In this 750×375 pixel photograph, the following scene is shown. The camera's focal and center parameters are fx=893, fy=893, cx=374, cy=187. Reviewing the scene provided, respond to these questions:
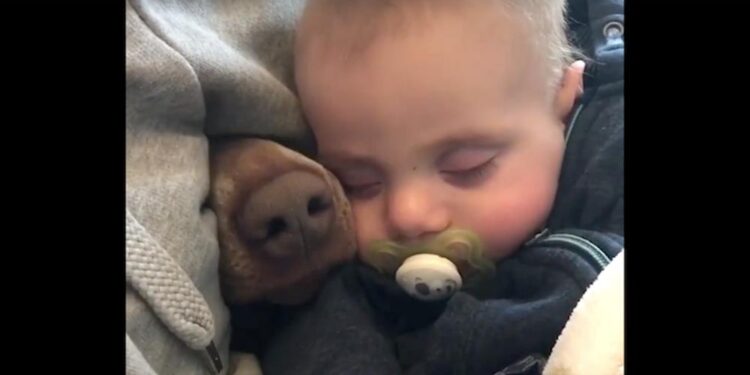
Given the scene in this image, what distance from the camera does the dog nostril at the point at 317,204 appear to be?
0.65 metres

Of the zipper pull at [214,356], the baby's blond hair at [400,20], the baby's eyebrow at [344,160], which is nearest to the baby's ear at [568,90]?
the baby's blond hair at [400,20]

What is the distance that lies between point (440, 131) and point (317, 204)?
0.11m

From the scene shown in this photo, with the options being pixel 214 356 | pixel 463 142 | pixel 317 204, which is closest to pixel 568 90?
pixel 463 142

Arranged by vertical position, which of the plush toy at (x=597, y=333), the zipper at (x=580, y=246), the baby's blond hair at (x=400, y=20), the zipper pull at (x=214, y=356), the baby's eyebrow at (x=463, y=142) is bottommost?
the zipper pull at (x=214, y=356)

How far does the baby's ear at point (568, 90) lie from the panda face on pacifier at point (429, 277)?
0.17 metres

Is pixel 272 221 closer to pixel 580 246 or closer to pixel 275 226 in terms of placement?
pixel 275 226

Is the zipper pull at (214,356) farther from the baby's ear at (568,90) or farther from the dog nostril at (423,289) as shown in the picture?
the baby's ear at (568,90)

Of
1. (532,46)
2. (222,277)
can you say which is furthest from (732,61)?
(222,277)

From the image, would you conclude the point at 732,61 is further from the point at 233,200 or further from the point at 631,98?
the point at 233,200

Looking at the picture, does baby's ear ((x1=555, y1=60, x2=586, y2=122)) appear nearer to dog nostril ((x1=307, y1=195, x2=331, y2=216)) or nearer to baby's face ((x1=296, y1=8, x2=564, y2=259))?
baby's face ((x1=296, y1=8, x2=564, y2=259))

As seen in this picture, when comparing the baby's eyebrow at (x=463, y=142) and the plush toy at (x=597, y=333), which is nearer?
the plush toy at (x=597, y=333)

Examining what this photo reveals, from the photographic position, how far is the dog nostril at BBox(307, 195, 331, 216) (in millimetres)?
646

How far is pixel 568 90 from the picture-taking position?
2.40 ft
